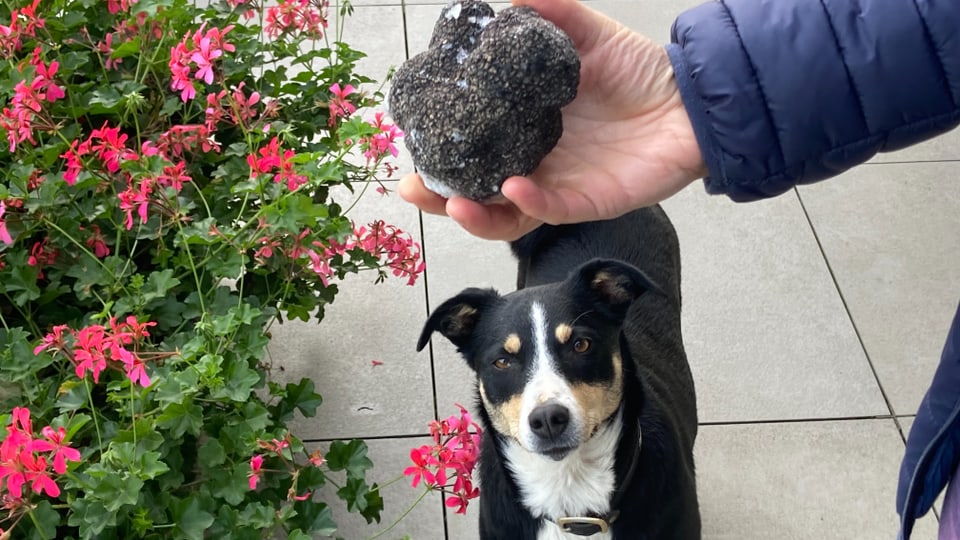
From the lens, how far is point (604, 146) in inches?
74.6

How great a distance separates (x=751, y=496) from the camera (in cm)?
307

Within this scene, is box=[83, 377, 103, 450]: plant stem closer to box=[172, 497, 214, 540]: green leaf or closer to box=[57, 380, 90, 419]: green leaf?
box=[57, 380, 90, 419]: green leaf

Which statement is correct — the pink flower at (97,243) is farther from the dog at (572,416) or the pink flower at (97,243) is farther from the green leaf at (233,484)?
the dog at (572,416)

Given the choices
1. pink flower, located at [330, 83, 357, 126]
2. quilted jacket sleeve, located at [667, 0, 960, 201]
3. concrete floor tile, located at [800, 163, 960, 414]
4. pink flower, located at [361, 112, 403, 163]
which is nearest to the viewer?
quilted jacket sleeve, located at [667, 0, 960, 201]

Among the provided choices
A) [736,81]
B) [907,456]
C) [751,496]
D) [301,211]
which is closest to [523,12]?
[736,81]

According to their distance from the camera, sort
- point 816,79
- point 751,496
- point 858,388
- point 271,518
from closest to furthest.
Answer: point 816,79, point 271,518, point 751,496, point 858,388

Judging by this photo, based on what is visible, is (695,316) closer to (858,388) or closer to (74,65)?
(858,388)

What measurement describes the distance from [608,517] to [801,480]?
40.5 inches

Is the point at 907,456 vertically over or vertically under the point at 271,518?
over

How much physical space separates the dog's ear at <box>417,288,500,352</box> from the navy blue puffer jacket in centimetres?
85

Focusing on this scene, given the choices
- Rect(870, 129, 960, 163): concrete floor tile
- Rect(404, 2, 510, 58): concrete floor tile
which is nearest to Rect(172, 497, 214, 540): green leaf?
Rect(404, 2, 510, 58): concrete floor tile

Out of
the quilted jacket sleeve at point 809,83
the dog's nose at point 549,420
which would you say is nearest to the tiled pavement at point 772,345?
the dog's nose at point 549,420

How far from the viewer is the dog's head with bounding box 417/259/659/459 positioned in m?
2.22

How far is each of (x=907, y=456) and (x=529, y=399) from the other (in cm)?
79
